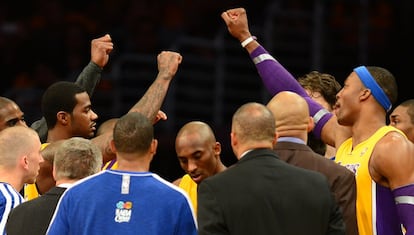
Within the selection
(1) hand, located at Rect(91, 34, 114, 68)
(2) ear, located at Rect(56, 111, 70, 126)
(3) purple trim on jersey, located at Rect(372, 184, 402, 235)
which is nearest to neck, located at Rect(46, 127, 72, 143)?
(2) ear, located at Rect(56, 111, 70, 126)

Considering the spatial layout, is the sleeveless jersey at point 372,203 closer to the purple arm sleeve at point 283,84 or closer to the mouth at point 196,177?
the purple arm sleeve at point 283,84

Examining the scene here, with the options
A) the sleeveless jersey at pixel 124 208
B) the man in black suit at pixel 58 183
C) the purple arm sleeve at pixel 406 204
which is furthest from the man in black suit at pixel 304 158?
the man in black suit at pixel 58 183

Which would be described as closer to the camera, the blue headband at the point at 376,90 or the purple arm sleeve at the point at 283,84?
the blue headband at the point at 376,90

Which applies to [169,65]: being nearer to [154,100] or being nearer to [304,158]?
[154,100]

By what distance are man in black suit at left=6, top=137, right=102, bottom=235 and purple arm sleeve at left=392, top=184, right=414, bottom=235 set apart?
4.85ft

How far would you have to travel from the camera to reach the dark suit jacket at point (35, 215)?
16.5ft

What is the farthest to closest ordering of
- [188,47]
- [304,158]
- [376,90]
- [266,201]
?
[188,47]
[376,90]
[304,158]
[266,201]

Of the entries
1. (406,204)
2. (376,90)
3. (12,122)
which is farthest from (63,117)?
(406,204)

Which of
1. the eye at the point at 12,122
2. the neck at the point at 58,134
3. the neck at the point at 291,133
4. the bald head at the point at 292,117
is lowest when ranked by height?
the neck at the point at 58,134

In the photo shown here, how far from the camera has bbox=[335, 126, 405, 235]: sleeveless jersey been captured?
5.46 metres

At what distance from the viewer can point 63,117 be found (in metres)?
6.33

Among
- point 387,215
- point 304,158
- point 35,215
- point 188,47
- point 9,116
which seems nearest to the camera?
point 35,215

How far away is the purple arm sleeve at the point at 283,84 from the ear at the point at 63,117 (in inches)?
46.5

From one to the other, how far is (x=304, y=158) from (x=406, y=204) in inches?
22.1
